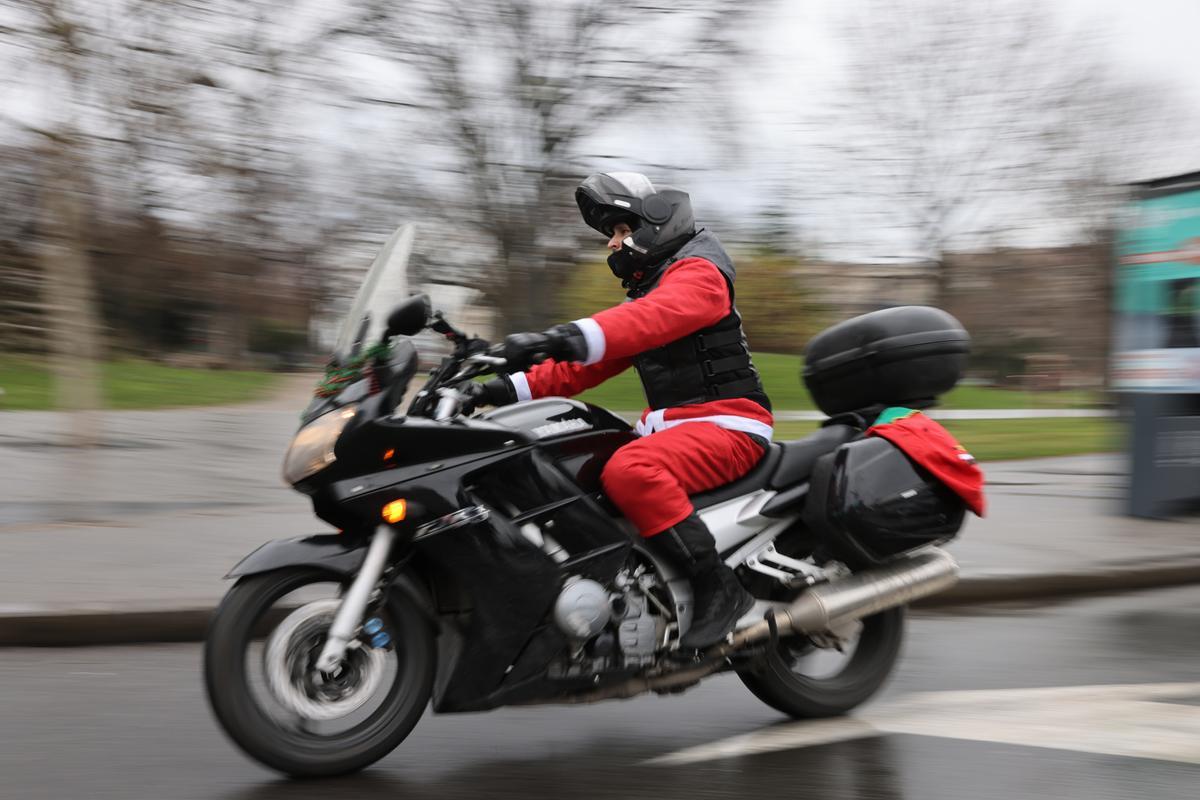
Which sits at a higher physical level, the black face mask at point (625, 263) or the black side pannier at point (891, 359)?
the black face mask at point (625, 263)

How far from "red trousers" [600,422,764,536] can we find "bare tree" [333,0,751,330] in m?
11.9

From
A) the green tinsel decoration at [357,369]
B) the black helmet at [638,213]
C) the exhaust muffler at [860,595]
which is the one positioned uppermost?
the black helmet at [638,213]

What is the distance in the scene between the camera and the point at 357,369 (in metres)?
3.71

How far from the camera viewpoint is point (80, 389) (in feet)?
39.0

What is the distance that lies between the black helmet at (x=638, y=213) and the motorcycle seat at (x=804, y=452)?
2.60 feet

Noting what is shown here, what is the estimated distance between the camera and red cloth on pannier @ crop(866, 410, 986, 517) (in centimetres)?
425

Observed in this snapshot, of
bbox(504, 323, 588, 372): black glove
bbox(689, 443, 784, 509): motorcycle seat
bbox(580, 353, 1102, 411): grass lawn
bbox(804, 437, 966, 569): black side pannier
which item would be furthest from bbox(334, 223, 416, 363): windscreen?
bbox(580, 353, 1102, 411): grass lawn

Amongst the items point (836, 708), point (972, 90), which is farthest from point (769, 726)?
point (972, 90)

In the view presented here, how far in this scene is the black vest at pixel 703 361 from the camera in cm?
418

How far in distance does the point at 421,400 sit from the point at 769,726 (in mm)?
1624

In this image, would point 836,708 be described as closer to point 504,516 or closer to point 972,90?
point 504,516

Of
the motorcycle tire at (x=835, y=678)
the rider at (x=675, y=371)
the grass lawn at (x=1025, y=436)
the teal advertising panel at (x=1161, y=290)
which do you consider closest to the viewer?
the rider at (x=675, y=371)

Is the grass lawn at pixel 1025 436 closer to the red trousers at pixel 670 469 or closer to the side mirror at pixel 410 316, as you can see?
the red trousers at pixel 670 469

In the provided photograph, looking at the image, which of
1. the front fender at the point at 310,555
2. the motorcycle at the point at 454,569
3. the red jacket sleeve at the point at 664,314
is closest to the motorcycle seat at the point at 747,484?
the motorcycle at the point at 454,569
